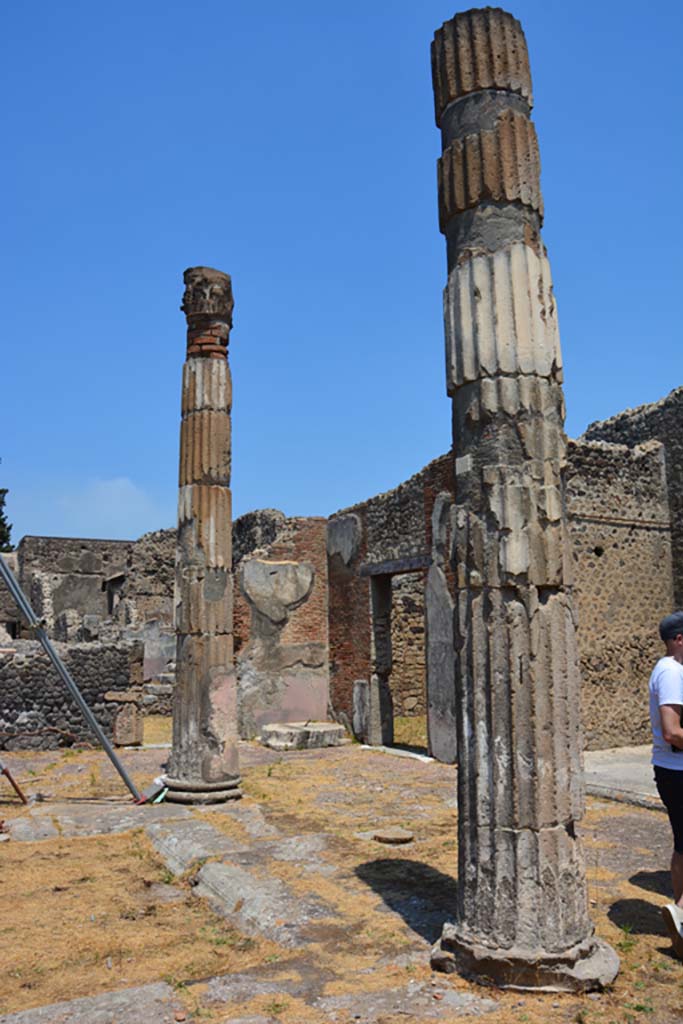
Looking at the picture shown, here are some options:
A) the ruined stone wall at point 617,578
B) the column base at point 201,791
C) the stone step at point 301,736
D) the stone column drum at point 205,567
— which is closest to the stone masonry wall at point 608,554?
the ruined stone wall at point 617,578

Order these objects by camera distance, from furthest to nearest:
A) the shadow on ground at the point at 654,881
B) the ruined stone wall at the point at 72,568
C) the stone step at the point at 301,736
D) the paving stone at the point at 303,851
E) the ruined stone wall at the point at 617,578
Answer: the ruined stone wall at the point at 72,568
the stone step at the point at 301,736
the ruined stone wall at the point at 617,578
the paving stone at the point at 303,851
the shadow on ground at the point at 654,881

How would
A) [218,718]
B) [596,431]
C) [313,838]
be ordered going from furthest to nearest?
[596,431] < [218,718] < [313,838]

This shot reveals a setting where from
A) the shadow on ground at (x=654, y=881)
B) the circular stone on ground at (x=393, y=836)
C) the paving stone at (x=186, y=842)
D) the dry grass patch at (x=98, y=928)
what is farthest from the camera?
the circular stone on ground at (x=393, y=836)

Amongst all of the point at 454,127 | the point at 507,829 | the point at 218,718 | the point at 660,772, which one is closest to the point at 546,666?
the point at 507,829

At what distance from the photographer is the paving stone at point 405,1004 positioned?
343cm

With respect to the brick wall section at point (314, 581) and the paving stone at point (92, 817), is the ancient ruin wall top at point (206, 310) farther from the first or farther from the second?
the brick wall section at point (314, 581)

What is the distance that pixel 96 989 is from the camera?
3.90 m

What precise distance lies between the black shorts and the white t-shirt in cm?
4

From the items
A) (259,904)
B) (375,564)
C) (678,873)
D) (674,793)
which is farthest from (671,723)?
(375,564)

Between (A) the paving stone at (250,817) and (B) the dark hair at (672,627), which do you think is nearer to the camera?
(B) the dark hair at (672,627)

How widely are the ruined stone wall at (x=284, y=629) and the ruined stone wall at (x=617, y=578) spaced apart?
198 inches

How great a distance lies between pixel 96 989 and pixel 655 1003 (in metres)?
2.47

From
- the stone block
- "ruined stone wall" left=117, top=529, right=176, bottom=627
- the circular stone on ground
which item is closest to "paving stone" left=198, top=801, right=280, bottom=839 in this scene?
the circular stone on ground

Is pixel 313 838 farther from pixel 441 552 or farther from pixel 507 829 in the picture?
pixel 441 552
